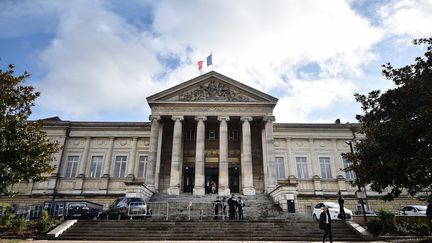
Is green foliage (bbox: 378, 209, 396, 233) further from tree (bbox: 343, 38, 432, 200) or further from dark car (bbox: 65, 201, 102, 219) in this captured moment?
dark car (bbox: 65, 201, 102, 219)

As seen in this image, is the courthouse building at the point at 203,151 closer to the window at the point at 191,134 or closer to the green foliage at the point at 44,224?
the window at the point at 191,134

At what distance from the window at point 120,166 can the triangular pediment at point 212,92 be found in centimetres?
896

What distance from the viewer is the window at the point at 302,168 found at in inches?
1357

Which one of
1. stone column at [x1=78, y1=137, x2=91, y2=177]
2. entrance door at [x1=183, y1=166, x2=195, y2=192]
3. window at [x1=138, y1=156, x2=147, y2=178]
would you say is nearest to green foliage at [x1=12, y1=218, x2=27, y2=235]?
entrance door at [x1=183, y1=166, x2=195, y2=192]

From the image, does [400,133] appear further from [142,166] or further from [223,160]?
[142,166]

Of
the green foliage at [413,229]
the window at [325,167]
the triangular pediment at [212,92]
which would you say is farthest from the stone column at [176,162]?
the window at [325,167]

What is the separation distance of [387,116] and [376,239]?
649 centimetres

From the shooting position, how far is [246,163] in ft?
93.1

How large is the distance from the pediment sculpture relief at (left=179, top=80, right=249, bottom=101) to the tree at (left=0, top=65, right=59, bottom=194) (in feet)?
56.1

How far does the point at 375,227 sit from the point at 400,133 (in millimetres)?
6842

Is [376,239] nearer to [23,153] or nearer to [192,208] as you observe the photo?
[192,208]

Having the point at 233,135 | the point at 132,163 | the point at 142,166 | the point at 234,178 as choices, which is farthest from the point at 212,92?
the point at 132,163

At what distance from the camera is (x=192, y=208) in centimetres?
2308

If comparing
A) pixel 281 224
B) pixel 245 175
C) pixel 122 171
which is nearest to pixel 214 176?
pixel 245 175
